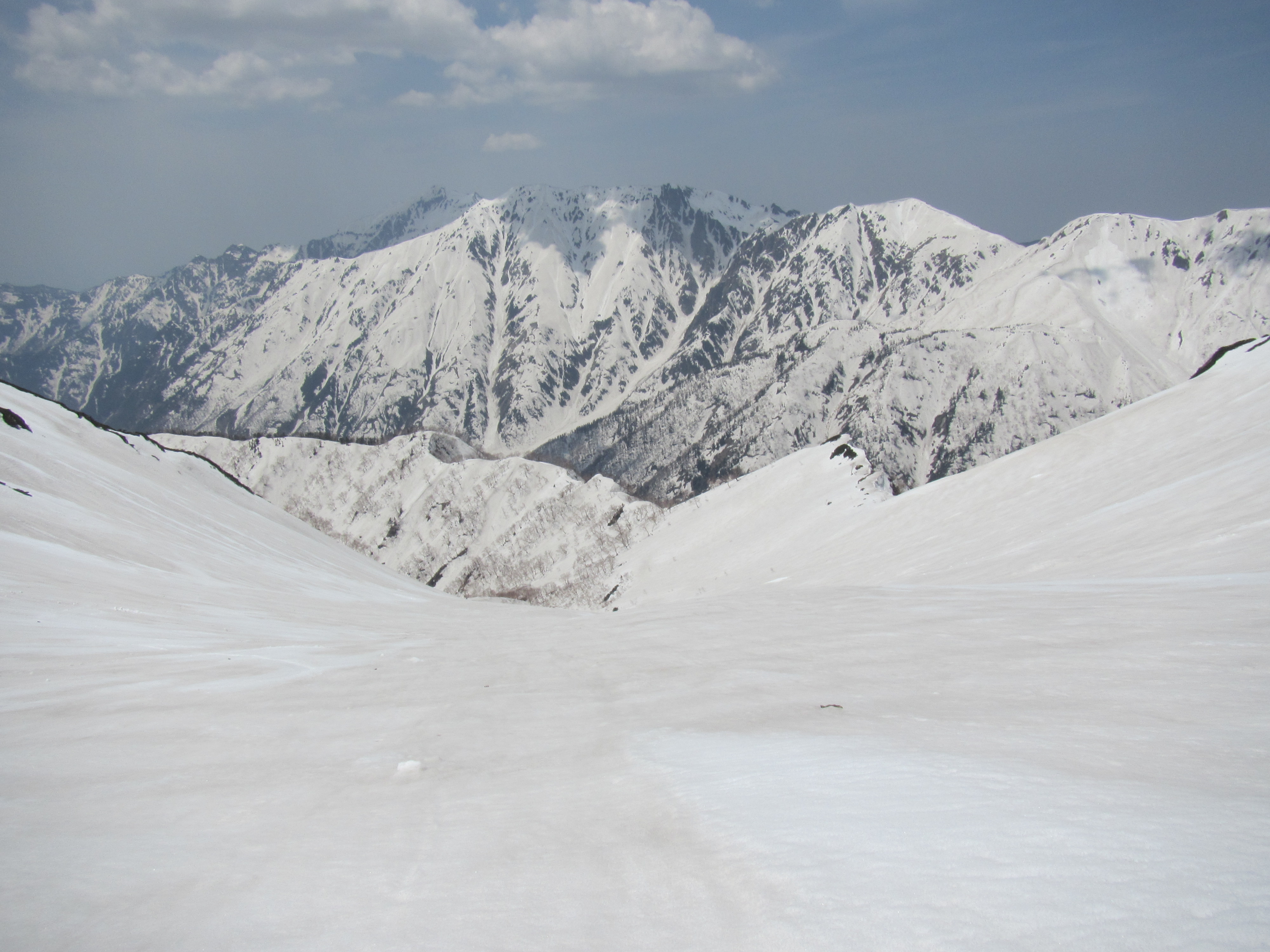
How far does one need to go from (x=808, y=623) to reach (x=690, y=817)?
25.8ft

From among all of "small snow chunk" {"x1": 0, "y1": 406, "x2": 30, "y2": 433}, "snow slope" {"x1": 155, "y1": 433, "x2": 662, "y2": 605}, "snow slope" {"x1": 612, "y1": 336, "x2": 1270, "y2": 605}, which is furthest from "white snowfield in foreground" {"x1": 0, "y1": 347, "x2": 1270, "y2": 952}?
"snow slope" {"x1": 155, "y1": 433, "x2": 662, "y2": 605}

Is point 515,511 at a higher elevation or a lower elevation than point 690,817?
lower

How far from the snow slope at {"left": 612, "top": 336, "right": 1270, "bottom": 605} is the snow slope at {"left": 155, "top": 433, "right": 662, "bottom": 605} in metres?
37.0

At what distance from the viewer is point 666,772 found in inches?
274

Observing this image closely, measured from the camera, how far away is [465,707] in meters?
9.42

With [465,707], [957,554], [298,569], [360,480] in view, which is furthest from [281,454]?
[465,707]

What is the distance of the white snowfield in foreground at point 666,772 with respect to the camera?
4402mm

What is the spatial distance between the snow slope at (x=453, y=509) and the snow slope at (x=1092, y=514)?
37.0 metres

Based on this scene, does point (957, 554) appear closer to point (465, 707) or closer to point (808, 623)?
point (808, 623)

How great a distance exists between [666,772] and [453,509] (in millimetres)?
111146

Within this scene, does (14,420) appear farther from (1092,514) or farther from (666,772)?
(1092,514)

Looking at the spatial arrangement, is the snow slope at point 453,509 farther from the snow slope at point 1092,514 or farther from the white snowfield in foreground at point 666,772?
the white snowfield in foreground at point 666,772

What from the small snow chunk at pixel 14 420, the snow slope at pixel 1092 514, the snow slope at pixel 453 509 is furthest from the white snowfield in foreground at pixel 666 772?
the snow slope at pixel 453 509

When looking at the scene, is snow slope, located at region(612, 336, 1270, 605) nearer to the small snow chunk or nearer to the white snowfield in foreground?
the white snowfield in foreground
